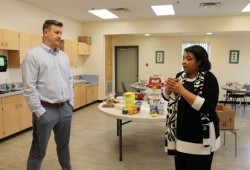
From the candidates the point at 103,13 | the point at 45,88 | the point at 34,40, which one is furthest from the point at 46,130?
the point at 103,13

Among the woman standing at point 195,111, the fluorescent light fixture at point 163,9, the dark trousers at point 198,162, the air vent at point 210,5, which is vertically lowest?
the dark trousers at point 198,162

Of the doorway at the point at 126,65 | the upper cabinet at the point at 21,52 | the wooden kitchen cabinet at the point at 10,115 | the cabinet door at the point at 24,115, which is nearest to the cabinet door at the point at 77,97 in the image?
the cabinet door at the point at 24,115

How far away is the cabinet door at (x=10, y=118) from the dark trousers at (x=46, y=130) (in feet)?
6.36

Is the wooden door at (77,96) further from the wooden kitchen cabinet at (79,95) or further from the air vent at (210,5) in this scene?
the air vent at (210,5)

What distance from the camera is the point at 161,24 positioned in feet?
20.4

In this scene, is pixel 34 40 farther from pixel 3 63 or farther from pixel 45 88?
pixel 45 88

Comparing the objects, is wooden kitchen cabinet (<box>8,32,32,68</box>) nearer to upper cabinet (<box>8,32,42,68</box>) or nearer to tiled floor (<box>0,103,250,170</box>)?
upper cabinet (<box>8,32,42,68</box>)

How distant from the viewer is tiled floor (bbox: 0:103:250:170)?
2795 millimetres

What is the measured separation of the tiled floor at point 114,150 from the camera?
9.17 feet

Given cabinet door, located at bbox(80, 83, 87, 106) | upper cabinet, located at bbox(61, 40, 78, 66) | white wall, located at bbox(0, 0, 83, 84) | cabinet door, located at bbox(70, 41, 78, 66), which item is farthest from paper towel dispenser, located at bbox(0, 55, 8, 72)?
cabinet door, located at bbox(80, 83, 87, 106)

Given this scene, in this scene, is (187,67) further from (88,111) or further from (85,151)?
(88,111)

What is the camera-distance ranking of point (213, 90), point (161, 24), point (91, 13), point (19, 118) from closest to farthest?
1. point (213, 90)
2. point (19, 118)
3. point (91, 13)
4. point (161, 24)

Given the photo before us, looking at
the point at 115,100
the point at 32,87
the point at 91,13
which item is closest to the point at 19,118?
the point at 115,100

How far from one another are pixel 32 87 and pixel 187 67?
1371 mm
